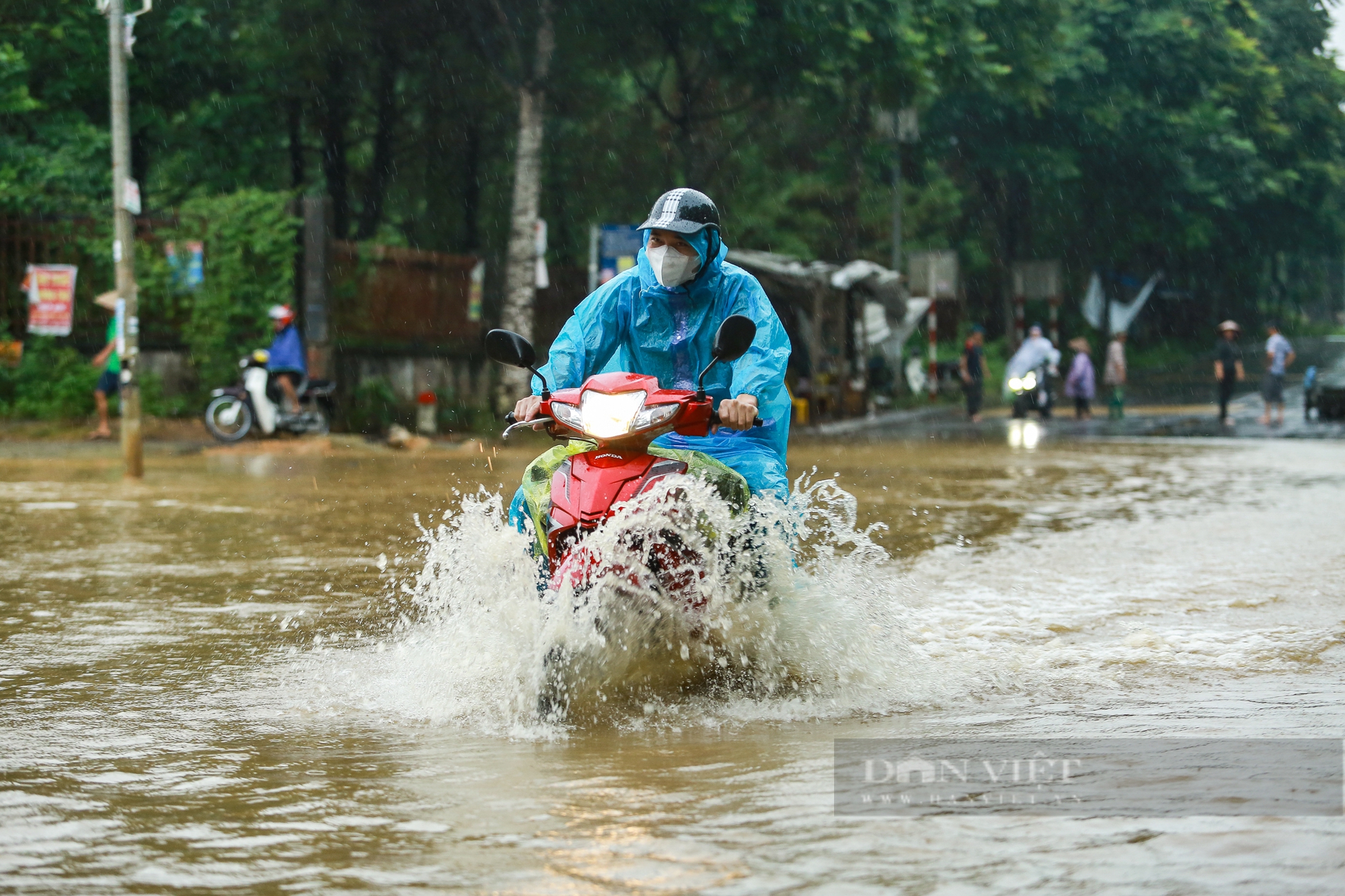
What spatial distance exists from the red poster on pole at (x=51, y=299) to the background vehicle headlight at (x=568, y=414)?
1631cm

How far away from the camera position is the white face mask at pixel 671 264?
545 cm

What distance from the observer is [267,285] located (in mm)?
20422

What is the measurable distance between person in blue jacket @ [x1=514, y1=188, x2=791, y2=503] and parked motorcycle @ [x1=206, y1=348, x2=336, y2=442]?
539 inches

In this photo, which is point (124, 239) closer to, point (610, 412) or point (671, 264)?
point (671, 264)

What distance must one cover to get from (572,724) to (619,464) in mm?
802

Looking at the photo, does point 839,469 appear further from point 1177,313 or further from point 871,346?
point 1177,313

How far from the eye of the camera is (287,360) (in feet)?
62.5

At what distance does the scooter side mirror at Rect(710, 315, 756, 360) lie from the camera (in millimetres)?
5035

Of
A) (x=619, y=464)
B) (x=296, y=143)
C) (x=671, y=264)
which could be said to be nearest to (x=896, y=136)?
(x=296, y=143)

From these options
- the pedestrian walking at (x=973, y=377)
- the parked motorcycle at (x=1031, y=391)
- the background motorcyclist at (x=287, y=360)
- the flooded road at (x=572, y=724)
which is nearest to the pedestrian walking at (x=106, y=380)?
the background motorcyclist at (x=287, y=360)

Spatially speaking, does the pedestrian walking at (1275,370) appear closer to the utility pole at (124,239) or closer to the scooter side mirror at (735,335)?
the utility pole at (124,239)

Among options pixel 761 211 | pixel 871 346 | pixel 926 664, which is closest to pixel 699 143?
pixel 761 211

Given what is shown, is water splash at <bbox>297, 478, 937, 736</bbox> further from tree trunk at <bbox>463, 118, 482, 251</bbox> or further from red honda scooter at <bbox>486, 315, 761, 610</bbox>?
tree trunk at <bbox>463, 118, 482, 251</bbox>

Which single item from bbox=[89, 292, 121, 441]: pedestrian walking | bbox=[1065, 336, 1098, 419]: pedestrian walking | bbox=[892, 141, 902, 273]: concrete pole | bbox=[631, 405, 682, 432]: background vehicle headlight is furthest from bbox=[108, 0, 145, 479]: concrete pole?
bbox=[892, 141, 902, 273]: concrete pole
